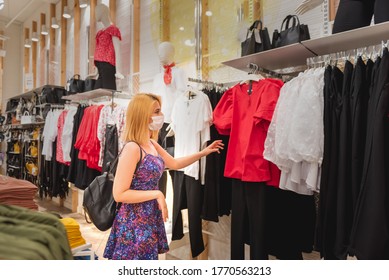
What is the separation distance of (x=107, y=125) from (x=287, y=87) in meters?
2.25

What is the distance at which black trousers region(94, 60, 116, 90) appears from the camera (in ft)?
11.8

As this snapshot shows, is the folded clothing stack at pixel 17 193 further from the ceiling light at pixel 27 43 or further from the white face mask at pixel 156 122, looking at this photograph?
the ceiling light at pixel 27 43

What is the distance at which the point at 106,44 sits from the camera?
3574 mm

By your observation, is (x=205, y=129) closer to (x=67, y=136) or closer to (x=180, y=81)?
(x=180, y=81)

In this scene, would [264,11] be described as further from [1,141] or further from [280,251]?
[1,141]

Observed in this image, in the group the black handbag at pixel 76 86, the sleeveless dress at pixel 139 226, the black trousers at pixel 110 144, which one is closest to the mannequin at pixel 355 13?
the sleeveless dress at pixel 139 226

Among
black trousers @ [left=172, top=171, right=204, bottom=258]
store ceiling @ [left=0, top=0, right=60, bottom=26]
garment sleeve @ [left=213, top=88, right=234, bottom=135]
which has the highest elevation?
store ceiling @ [left=0, top=0, right=60, bottom=26]

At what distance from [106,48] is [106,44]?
5 centimetres

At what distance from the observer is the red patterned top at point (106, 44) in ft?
11.7

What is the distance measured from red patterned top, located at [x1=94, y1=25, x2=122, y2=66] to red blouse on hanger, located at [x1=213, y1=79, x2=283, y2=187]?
2213 millimetres

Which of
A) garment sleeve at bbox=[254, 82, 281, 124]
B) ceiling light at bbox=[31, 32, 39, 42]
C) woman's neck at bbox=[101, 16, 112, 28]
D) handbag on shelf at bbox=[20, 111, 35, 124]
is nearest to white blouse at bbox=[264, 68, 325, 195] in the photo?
garment sleeve at bbox=[254, 82, 281, 124]

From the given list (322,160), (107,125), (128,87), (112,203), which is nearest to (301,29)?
(322,160)

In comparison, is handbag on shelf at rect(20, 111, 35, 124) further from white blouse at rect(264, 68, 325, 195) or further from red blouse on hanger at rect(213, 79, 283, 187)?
white blouse at rect(264, 68, 325, 195)
